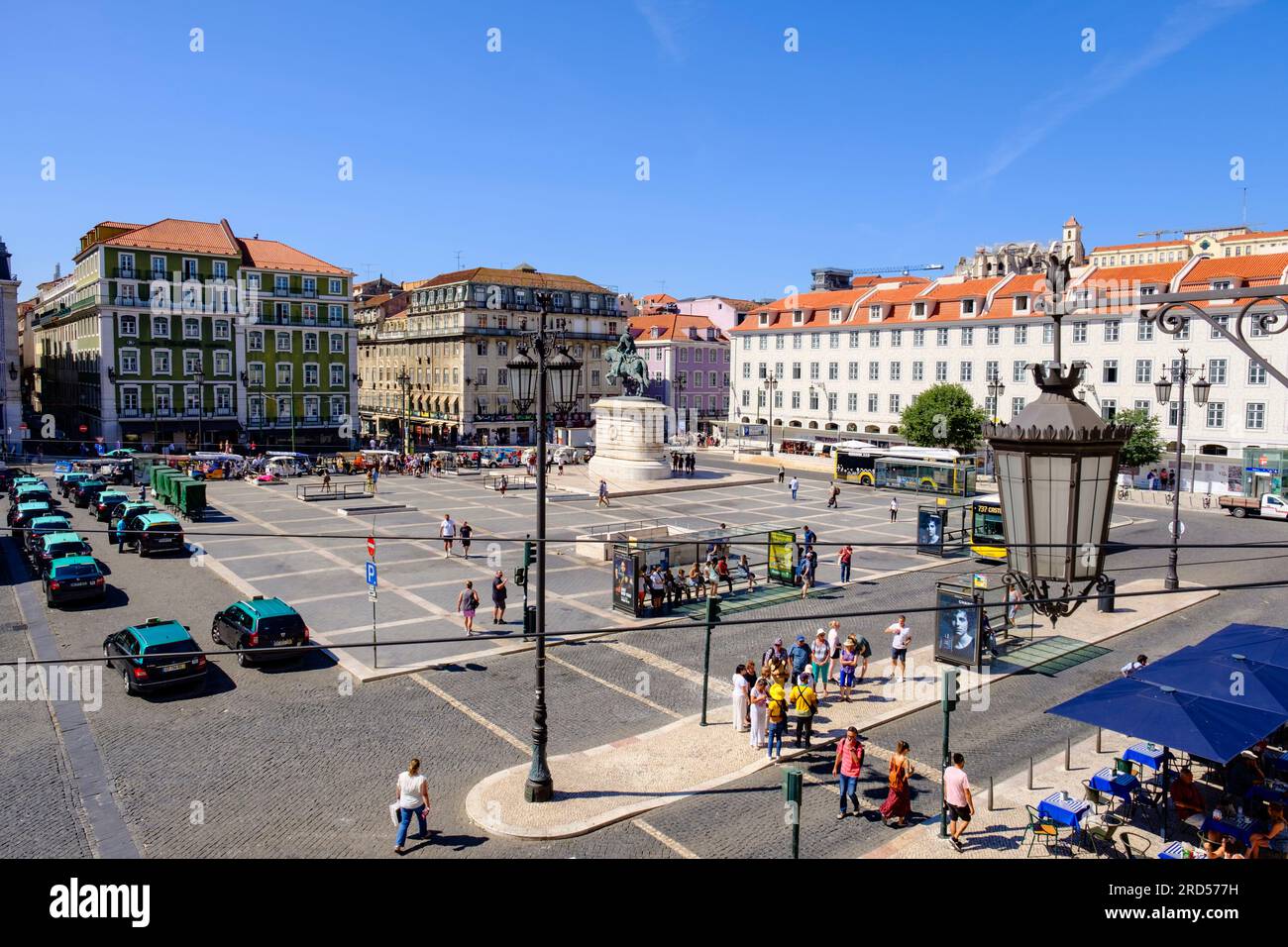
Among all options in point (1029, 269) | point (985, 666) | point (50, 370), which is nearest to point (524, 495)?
point (985, 666)

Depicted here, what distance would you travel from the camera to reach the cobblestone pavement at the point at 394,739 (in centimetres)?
1241

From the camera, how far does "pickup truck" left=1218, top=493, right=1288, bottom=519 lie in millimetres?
42344

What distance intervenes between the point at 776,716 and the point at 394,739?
6732 mm

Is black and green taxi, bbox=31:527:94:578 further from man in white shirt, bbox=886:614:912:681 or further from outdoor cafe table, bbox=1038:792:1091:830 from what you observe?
outdoor cafe table, bbox=1038:792:1091:830

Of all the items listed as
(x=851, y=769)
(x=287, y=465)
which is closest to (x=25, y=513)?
(x=287, y=465)

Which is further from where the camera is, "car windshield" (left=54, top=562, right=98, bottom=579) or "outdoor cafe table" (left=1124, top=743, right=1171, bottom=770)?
"car windshield" (left=54, top=562, right=98, bottom=579)

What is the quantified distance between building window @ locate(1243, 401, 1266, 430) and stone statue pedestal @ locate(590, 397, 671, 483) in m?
34.8

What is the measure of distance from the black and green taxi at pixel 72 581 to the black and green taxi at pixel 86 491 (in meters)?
17.5

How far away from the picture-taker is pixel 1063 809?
1223cm

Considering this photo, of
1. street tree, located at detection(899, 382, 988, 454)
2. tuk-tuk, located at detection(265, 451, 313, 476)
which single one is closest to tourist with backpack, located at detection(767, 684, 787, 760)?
tuk-tuk, located at detection(265, 451, 313, 476)

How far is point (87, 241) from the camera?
72188 mm

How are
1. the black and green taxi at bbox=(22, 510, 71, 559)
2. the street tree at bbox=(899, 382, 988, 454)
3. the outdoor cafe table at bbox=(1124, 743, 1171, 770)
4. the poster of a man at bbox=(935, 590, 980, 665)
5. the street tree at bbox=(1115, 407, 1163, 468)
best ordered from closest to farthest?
the outdoor cafe table at bbox=(1124, 743, 1171, 770), the poster of a man at bbox=(935, 590, 980, 665), the black and green taxi at bbox=(22, 510, 71, 559), the street tree at bbox=(1115, 407, 1163, 468), the street tree at bbox=(899, 382, 988, 454)
